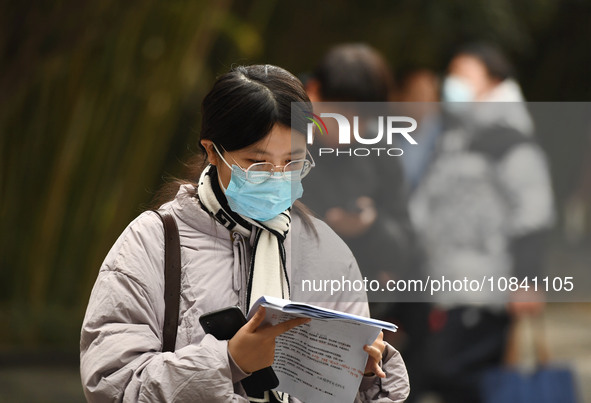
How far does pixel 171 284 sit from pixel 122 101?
186 inches

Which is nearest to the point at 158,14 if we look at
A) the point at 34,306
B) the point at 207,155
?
the point at 34,306

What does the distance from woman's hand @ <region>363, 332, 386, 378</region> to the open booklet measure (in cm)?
2

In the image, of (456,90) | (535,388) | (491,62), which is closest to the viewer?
(535,388)

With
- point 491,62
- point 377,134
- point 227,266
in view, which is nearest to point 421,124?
point 377,134

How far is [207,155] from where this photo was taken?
2.20 meters

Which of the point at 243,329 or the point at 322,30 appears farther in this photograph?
the point at 322,30

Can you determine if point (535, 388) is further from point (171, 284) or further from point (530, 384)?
point (171, 284)

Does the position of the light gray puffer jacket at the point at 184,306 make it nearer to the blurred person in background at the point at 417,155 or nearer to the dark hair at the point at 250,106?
the dark hair at the point at 250,106

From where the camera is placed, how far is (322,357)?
6.46 feet

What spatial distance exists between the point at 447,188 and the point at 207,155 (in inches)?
60.9

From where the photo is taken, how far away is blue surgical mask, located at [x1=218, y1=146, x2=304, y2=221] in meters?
2.06

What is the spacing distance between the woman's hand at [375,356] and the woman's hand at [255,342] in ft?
0.49

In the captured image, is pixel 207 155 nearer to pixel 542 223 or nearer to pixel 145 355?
pixel 145 355

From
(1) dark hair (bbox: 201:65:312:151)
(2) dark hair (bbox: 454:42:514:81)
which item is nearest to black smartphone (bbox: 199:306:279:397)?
(1) dark hair (bbox: 201:65:312:151)
